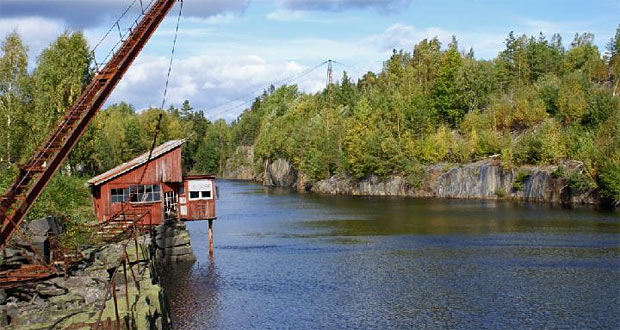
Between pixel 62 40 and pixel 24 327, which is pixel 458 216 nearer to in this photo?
pixel 62 40

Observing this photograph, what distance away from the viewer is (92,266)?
3959cm

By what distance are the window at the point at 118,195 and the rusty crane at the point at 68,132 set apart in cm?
1266

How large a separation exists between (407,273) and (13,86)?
182 ft

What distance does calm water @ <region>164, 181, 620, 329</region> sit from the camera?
3872 cm

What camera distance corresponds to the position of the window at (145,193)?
5528 cm

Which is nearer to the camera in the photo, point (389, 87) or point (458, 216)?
point (458, 216)

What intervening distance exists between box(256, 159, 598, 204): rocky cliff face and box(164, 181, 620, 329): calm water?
1441cm

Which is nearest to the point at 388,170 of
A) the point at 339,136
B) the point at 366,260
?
the point at 339,136

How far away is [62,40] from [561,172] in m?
68.2

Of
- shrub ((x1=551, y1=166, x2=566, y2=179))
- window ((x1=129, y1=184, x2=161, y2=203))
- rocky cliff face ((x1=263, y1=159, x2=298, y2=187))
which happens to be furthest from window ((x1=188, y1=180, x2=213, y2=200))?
rocky cliff face ((x1=263, y1=159, x2=298, y2=187))

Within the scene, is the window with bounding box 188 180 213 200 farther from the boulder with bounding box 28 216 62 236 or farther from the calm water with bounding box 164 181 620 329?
the boulder with bounding box 28 216 62 236

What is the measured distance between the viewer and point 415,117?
138 metres

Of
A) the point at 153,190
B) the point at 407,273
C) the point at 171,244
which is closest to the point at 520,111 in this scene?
the point at 407,273

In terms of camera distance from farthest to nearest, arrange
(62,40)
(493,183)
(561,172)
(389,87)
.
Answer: (389,87)
(493,183)
(561,172)
(62,40)
